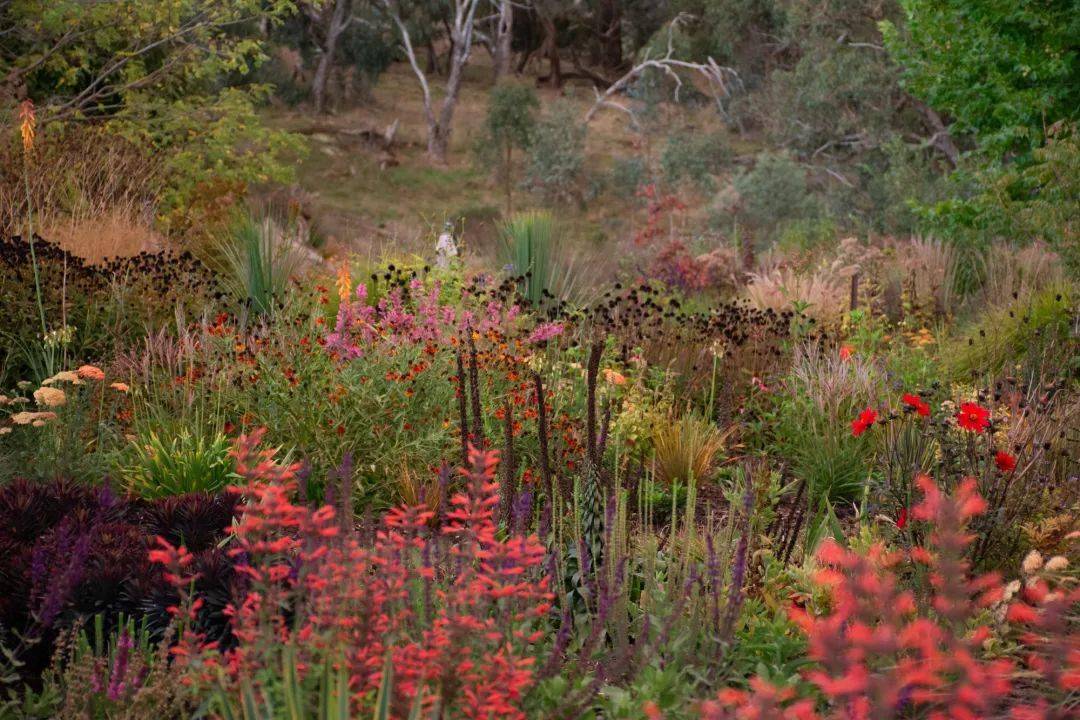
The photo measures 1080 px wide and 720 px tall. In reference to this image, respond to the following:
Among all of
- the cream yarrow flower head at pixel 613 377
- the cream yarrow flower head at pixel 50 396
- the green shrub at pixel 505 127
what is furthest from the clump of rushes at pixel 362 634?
the green shrub at pixel 505 127

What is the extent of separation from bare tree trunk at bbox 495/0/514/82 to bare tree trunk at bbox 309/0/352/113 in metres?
4.83

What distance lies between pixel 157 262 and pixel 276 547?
18.8 feet

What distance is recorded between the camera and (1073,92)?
10453 mm

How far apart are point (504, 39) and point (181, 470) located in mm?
32048

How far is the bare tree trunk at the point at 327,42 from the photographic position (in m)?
31.9

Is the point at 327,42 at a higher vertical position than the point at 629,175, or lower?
higher

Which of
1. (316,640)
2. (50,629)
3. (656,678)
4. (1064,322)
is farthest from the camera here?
(1064,322)

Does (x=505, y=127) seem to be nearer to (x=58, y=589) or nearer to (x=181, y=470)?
(x=181, y=470)

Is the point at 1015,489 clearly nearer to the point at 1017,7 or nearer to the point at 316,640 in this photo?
the point at 316,640

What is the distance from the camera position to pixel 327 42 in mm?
32156

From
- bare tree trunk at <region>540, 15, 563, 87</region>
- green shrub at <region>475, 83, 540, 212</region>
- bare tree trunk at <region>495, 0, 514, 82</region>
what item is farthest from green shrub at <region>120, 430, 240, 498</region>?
bare tree trunk at <region>540, 15, 563, 87</region>

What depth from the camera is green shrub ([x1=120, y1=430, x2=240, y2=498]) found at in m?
5.05

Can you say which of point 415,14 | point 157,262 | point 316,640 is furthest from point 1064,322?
point 415,14

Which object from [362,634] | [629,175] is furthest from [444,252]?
[629,175]
